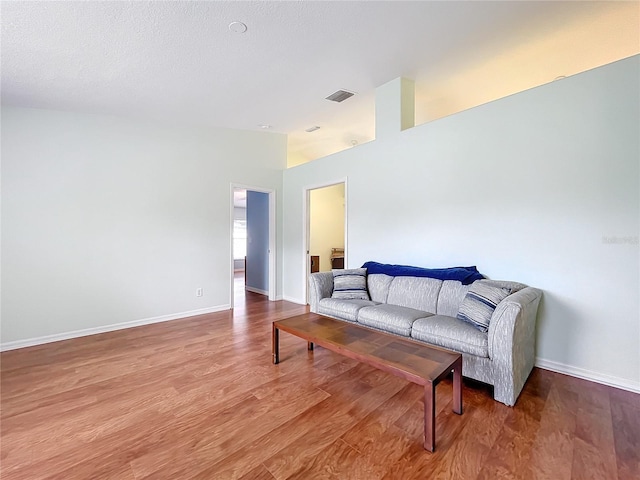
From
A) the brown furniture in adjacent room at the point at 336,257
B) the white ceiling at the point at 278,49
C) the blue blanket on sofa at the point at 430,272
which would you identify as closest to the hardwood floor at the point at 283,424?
the blue blanket on sofa at the point at 430,272

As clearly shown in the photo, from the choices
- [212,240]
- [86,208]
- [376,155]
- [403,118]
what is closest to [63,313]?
[86,208]

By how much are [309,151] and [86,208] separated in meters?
4.25

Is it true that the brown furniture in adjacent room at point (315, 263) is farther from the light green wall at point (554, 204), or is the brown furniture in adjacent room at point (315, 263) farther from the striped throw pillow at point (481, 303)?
the striped throw pillow at point (481, 303)

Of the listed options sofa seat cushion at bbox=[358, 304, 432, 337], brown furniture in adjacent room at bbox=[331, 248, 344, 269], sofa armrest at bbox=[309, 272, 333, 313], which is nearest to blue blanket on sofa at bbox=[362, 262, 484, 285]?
sofa seat cushion at bbox=[358, 304, 432, 337]

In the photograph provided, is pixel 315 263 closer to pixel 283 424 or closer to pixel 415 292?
pixel 415 292

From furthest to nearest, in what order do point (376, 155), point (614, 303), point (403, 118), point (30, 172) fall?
point (376, 155)
point (403, 118)
point (30, 172)
point (614, 303)

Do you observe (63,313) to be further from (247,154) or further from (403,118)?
(403,118)

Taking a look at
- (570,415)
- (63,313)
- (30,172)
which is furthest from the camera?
(63,313)

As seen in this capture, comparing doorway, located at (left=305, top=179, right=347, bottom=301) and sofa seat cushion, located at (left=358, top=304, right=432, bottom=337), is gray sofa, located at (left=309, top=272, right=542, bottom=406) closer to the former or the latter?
sofa seat cushion, located at (left=358, top=304, right=432, bottom=337)

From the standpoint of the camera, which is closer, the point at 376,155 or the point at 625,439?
the point at 625,439

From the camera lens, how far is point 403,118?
3.62m

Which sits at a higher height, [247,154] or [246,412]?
[247,154]

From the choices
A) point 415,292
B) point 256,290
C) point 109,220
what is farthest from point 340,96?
point 256,290

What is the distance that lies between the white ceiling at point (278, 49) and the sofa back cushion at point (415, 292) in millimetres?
2438
